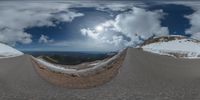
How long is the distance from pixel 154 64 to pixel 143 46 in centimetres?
49

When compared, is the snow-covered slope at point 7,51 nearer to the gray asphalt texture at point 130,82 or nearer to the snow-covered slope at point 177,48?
the gray asphalt texture at point 130,82

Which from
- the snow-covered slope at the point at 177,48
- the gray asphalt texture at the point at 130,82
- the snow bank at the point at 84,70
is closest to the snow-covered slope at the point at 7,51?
the gray asphalt texture at the point at 130,82

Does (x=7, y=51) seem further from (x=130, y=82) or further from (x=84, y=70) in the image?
(x=130, y=82)

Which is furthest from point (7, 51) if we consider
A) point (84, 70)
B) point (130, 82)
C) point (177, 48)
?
point (177, 48)

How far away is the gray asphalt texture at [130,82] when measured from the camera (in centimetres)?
1248

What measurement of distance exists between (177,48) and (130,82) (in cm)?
99

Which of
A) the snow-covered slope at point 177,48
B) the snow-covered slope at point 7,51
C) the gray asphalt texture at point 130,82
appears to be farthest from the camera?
the snow-covered slope at point 7,51

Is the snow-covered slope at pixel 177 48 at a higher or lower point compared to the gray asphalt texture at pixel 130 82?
higher

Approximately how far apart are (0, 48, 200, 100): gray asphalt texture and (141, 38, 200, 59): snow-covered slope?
3.2 inches

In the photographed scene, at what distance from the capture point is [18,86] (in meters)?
12.9

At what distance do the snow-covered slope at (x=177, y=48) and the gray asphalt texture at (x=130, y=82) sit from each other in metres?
0.08

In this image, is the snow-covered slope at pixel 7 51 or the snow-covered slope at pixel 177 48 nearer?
the snow-covered slope at pixel 177 48

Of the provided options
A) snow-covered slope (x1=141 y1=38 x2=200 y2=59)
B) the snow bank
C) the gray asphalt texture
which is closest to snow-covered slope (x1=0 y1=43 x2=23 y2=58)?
the gray asphalt texture

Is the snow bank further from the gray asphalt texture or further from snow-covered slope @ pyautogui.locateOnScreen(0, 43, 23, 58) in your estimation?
snow-covered slope @ pyautogui.locateOnScreen(0, 43, 23, 58)
